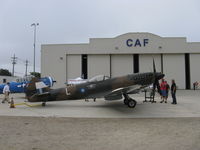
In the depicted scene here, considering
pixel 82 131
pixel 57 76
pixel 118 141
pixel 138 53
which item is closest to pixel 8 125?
pixel 82 131

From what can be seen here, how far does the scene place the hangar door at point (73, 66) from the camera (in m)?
34.2

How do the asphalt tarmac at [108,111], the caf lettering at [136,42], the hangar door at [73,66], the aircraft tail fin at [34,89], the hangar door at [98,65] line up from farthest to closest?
the hangar door at [73,66], the hangar door at [98,65], the caf lettering at [136,42], the aircraft tail fin at [34,89], the asphalt tarmac at [108,111]

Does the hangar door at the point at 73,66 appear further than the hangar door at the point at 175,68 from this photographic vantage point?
Yes

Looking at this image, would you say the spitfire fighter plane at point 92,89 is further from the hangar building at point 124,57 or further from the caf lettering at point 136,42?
the caf lettering at point 136,42

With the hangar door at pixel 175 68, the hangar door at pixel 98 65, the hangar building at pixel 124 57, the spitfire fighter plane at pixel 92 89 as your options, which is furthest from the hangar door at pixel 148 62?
the spitfire fighter plane at pixel 92 89

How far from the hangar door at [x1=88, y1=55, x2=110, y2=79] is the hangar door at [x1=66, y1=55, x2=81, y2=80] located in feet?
6.84

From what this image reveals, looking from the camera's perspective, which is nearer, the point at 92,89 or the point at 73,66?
the point at 92,89

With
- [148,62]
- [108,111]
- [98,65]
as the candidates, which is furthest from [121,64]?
[108,111]

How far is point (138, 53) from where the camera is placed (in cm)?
3381

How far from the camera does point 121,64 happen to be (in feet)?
113

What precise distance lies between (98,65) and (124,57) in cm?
517

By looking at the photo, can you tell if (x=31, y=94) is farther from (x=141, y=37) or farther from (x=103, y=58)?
(x=141, y=37)

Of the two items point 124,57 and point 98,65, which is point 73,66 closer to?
point 98,65

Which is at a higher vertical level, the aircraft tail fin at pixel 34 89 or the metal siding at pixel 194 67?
the metal siding at pixel 194 67
